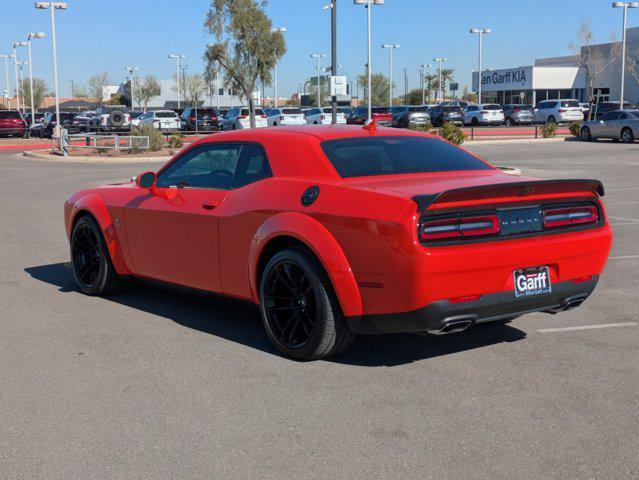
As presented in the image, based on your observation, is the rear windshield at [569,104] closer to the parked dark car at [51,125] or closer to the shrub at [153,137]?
the parked dark car at [51,125]

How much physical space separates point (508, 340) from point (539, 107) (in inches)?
2166

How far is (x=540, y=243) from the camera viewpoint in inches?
204

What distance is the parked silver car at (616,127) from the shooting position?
37.0 metres

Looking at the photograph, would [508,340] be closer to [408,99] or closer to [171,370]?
[171,370]

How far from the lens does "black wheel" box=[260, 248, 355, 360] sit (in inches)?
207

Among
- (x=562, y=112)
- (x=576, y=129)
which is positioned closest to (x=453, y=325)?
(x=576, y=129)

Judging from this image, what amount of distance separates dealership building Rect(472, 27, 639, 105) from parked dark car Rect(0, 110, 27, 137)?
145 feet

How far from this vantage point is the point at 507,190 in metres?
5.06

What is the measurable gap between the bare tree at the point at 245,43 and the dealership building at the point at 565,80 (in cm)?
3243

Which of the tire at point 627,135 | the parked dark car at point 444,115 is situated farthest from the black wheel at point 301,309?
the parked dark car at point 444,115

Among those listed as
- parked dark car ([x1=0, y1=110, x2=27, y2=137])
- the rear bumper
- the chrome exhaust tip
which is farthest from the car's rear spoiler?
parked dark car ([x1=0, y1=110, x2=27, y2=137])

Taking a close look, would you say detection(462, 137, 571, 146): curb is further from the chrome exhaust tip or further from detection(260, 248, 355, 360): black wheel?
the chrome exhaust tip

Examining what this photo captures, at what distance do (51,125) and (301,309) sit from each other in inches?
1962

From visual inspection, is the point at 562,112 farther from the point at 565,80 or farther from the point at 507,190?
the point at 507,190
